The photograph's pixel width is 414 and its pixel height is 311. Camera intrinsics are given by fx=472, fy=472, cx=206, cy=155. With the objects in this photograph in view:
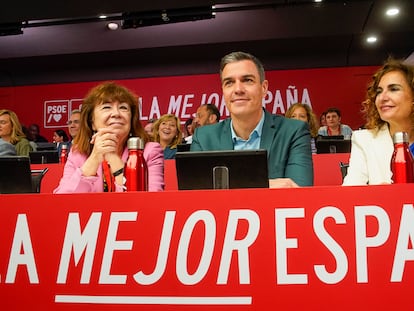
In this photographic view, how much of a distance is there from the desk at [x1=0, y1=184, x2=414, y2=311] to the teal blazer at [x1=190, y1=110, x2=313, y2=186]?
3.50 feet

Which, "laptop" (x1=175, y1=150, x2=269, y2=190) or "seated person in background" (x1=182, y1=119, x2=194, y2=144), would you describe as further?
"seated person in background" (x1=182, y1=119, x2=194, y2=144)

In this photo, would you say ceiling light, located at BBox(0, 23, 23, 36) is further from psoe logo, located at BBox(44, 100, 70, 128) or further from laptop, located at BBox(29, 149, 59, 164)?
laptop, located at BBox(29, 149, 59, 164)

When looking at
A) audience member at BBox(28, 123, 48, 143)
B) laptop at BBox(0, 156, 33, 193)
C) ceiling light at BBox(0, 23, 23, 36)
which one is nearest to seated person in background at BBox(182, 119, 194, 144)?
ceiling light at BBox(0, 23, 23, 36)

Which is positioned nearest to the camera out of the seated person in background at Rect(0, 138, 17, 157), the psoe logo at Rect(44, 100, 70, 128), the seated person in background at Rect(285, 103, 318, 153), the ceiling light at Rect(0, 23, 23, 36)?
the seated person in background at Rect(0, 138, 17, 157)

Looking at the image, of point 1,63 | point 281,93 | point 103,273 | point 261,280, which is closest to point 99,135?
point 103,273

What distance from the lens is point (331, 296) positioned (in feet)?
2.87

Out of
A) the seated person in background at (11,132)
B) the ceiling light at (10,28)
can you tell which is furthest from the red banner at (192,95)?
the seated person in background at (11,132)

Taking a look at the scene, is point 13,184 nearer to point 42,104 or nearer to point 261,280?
point 261,280

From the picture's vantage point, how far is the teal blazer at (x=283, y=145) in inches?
79.2

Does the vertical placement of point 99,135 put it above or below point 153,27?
below

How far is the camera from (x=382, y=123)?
7.00 ft

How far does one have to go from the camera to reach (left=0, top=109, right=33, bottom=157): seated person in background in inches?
150

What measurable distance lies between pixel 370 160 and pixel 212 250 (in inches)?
47.9

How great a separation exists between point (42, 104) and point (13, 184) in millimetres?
7766
